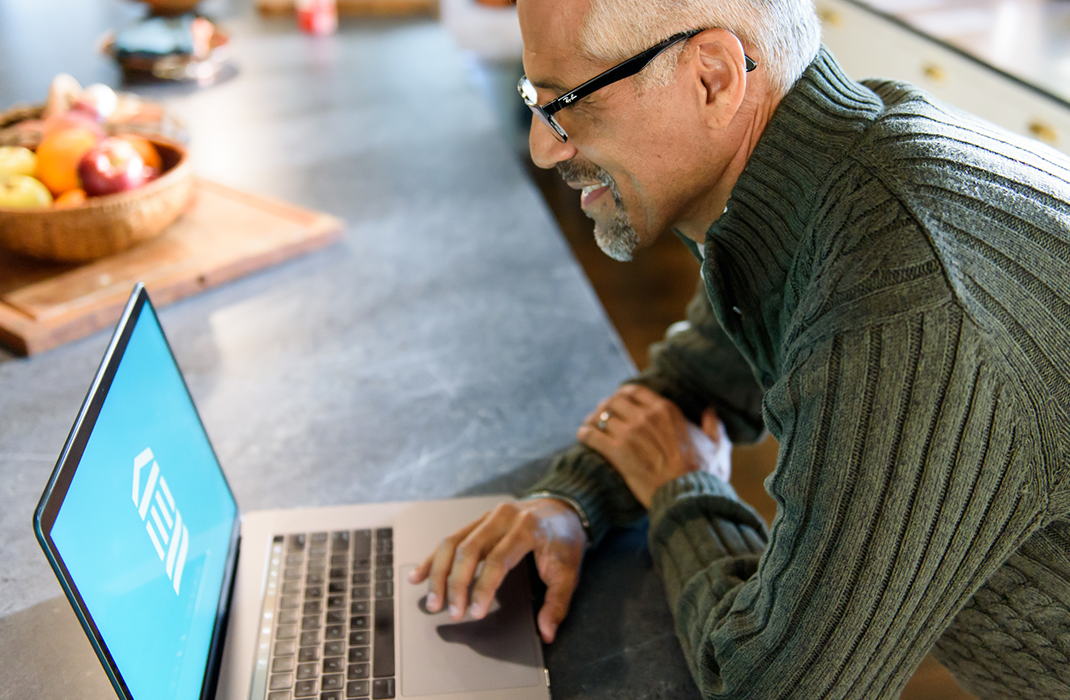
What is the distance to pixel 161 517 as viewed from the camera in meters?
0.70

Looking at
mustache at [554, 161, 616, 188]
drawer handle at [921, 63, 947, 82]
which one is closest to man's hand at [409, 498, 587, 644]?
mustache at [554, 161, 616, 188]

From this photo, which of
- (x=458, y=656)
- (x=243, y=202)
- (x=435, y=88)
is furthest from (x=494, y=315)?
(x=435, y=88)

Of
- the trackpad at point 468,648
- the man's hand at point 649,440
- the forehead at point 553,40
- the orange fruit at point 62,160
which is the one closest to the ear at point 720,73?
the forehead at point 553,40

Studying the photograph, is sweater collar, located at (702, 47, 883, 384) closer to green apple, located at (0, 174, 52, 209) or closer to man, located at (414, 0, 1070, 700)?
man, located at (414, 0, 1070, 700)

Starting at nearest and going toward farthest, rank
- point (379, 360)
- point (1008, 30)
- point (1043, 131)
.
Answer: point (379, 360)
point (1043, 131)
point (1008, 30)

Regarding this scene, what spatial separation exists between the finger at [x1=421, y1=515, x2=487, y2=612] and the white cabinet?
1696 mm

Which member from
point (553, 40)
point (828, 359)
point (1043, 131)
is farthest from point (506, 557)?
point (1043, 131)

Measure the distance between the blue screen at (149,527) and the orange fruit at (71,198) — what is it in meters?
0.54

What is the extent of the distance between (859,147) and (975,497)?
292 mm

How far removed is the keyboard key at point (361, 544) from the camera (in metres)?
0.89

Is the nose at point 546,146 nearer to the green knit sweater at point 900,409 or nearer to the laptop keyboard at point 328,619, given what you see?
the green knit sweater at point 900,409

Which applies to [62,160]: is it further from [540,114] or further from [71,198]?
[540,114]

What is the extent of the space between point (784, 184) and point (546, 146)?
255 millimetres

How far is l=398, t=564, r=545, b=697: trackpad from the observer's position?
77 cm
